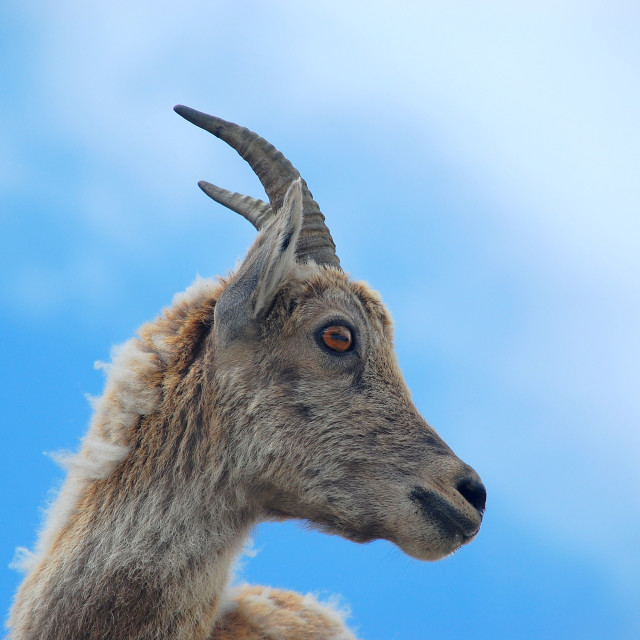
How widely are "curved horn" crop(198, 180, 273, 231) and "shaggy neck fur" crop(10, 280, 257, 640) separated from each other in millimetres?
1393

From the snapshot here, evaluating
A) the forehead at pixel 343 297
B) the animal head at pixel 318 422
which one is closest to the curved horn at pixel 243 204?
the forehead at pixel 343 297

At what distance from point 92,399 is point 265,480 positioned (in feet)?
4.47

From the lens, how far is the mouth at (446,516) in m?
4.24

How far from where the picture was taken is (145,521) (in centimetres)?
425

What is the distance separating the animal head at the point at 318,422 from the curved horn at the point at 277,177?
60 centimetres

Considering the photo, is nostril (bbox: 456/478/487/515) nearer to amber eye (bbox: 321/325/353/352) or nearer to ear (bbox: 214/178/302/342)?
amber eye (bbox: 321/325/353/352)

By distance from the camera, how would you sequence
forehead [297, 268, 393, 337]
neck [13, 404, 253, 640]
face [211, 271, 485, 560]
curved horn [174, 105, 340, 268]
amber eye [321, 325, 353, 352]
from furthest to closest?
1. curved horn [174, 105, 340, 268]
2. forehead [297, 268, 393, 337]
3. amber eye [321, 325, 353, 352]
4. face [211, 271, 485, 560]
5. neck [13, 404, 253, 640]

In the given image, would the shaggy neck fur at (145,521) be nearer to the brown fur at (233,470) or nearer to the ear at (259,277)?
the brown fur at (233,470)

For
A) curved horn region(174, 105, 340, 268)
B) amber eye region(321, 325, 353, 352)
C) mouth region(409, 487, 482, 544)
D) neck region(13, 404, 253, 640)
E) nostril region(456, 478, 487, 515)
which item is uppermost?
curved horn region(174, 105, 340, 268)

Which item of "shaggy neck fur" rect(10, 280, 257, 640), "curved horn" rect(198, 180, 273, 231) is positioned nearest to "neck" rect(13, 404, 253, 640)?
"shaggy neck fur" rect(10, 280, 257, 640)

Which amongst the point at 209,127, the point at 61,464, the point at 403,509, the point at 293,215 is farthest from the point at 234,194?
the point at 403,509

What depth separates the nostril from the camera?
432 cm

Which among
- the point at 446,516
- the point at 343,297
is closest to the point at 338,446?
the point at 446,516

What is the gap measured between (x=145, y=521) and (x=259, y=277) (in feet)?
4.99
